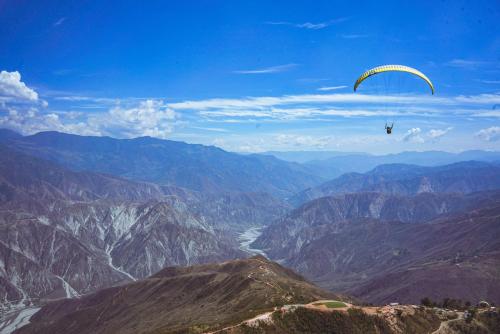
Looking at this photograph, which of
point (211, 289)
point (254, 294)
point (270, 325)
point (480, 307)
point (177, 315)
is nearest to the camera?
point (270, 325)

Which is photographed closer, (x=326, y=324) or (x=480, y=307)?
(x=326, y=324)

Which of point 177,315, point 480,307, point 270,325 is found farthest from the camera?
point 177,315

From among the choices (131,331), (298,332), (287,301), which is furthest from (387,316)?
(131,331)

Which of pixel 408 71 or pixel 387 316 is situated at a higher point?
pixel 408 71

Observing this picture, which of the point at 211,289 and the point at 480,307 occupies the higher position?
the point at 480,307

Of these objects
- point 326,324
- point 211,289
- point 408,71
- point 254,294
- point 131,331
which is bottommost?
point 131,331

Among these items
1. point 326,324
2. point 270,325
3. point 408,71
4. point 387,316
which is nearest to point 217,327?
point 270,325

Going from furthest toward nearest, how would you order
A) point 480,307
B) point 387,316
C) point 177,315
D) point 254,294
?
point 177,315, point 254,294, point 480,307, point 387,316

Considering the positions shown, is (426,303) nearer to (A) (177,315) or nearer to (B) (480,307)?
(B) (480,307)

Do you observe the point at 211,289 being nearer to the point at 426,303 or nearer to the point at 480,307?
the point at 426,303
